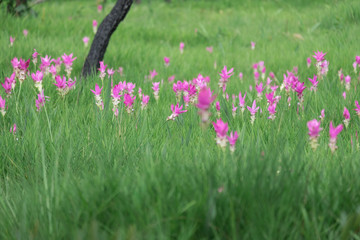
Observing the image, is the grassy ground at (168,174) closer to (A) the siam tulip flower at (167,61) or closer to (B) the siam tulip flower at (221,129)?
(B) the siam tulip flower at (221,129)

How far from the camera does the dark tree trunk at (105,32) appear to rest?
3385 millimetres

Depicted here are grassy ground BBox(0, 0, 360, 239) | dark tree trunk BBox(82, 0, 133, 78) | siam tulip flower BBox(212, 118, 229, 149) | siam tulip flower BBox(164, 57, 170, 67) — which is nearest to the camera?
grassy ground BBox(0, 0, 360, 239)

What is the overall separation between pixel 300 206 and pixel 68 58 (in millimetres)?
2222

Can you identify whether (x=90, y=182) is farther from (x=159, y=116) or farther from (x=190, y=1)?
(x=190, y=1)

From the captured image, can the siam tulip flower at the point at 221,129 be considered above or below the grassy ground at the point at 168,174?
above

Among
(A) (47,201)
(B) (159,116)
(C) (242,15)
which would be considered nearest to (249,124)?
(B) (159,116)

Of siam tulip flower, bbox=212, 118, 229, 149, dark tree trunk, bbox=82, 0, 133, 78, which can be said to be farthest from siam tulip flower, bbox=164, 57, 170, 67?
siam tulip flower, bbox=212, 118, 229, 149

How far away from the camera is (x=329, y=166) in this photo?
154cm

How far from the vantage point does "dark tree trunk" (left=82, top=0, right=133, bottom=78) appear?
133 inches

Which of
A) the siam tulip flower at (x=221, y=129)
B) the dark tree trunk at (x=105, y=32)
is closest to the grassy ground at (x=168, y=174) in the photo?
the siam tulip flower at (x=221, y=129)

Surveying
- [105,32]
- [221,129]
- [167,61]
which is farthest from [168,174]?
[167,61]

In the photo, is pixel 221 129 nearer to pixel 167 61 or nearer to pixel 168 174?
pixel 168 174

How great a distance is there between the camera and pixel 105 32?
3432mm

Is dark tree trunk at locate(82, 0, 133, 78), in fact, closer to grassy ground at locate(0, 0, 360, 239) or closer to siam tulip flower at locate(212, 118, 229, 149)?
grassy ground at locate(0, 0, 360, 239)
